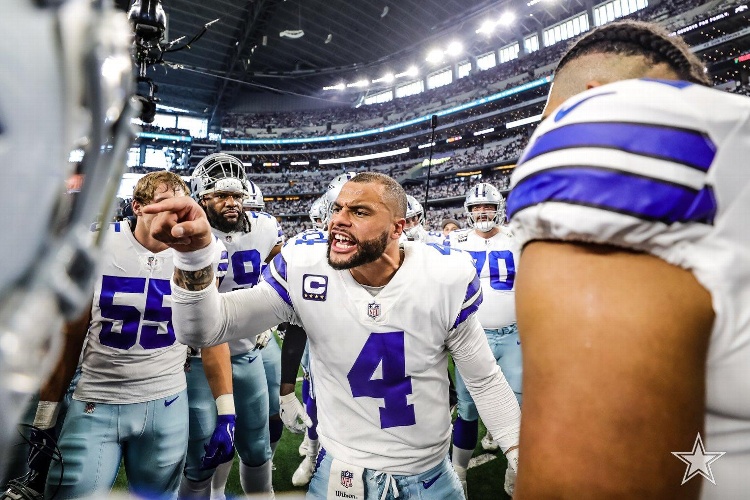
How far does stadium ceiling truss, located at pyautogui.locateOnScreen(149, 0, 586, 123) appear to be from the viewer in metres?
28.7

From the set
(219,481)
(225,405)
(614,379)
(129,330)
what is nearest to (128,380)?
(129,330)

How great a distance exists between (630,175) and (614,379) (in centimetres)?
28

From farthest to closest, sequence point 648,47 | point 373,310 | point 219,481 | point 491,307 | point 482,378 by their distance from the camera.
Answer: point 491,307, point 219,481, point 482,378, point 373,310, point 648,47

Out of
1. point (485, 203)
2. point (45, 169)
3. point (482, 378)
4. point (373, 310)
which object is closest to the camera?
point (45, 169)

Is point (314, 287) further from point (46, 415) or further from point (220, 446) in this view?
point (46, 415)

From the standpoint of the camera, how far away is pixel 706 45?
21828 mm

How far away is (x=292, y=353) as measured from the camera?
4285mm

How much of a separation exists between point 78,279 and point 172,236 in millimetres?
1244

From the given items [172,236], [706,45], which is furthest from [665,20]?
[172,236]

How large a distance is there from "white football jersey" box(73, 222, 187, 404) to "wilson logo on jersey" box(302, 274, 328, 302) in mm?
1010

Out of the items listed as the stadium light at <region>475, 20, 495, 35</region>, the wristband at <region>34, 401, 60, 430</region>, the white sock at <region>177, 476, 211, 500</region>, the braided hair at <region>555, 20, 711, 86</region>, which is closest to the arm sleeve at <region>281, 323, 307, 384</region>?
the white sock at <region>177, 476, 211, 500</region>

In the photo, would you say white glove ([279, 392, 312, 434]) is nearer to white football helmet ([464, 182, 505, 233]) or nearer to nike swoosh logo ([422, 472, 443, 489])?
nike swoosh logo ([422, 472, 443, 489])

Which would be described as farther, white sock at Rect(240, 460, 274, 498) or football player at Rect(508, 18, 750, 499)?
white sock at Rect(240, 460, 274, 498)

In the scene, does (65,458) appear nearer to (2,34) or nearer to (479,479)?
(2,34)
